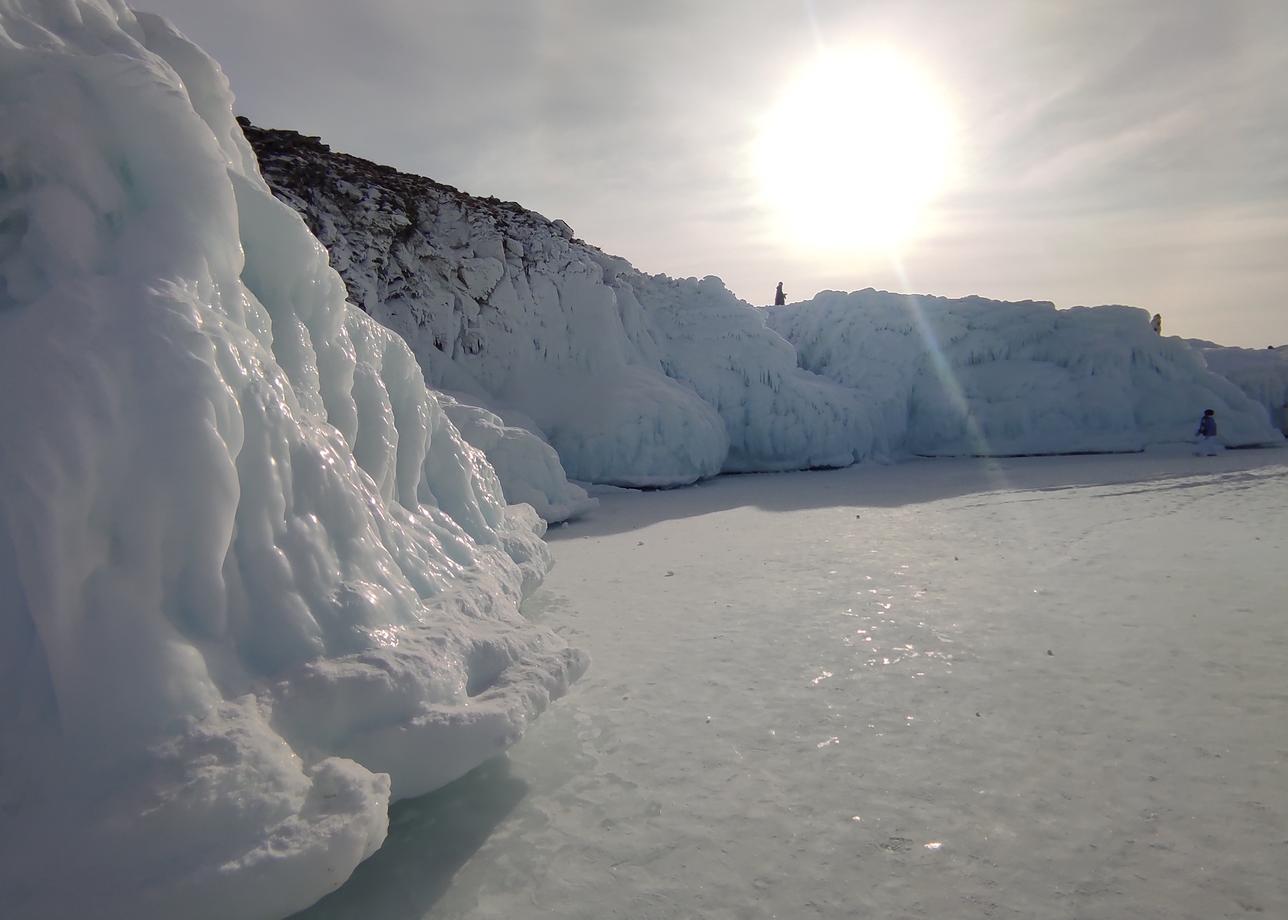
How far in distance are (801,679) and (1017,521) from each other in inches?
211

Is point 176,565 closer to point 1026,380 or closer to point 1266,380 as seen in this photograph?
point 1026,380

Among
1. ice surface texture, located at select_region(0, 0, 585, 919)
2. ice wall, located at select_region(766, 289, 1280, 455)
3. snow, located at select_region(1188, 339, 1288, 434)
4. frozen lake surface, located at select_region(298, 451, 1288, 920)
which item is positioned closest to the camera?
ice surface texture, located at select_region(0, 0, 585, 919)

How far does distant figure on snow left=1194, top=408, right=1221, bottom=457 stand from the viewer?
14133mm

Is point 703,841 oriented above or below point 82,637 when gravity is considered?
below

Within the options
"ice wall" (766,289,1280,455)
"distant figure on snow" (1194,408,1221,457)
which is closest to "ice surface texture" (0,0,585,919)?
"ice wall" (766,289,1280,455)

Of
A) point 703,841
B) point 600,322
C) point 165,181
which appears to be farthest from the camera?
point 600,322

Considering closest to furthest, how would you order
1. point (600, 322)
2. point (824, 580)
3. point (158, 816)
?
point (158, 816), point (824, 580), point (600, 322)

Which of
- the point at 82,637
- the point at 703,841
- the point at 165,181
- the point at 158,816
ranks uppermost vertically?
the point at 165,181

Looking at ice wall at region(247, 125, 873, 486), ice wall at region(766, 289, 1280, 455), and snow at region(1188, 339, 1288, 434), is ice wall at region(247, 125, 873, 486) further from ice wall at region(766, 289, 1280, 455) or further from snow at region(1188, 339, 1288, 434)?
snow at region(1188, 339, 1288, 434)

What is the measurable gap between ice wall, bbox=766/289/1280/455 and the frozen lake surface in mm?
10807

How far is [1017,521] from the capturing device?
772 cm

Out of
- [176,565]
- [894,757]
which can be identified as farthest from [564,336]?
[176,565]

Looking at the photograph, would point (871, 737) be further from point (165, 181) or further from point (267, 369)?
point (165, 181)

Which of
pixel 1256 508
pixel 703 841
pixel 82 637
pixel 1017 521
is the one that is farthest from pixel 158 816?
pixel 1256 508
